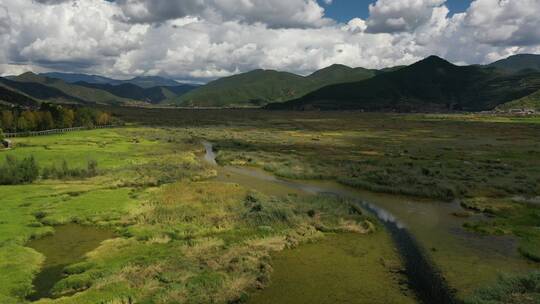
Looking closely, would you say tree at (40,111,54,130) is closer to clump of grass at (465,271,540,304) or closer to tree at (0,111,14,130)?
tree at (0,111,14,130)

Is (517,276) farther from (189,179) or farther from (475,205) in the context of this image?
(189,179)

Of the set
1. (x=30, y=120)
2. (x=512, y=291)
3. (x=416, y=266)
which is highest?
(x=30, y=120)

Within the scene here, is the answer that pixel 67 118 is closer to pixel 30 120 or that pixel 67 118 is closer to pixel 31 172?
pixel 30 120

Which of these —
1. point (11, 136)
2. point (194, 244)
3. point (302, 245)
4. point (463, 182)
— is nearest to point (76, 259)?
point (194, 244)

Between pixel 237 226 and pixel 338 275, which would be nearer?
pixel 338 275

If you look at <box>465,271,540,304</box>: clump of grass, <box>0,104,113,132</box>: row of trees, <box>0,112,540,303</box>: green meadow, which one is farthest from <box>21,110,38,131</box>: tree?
<box>465,271,540,304</box>: clump of grass

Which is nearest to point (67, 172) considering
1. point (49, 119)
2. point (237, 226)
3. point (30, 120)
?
point (237, 226)

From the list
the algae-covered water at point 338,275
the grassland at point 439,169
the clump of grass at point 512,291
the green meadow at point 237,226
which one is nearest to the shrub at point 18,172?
the green meadow at point 237,226
